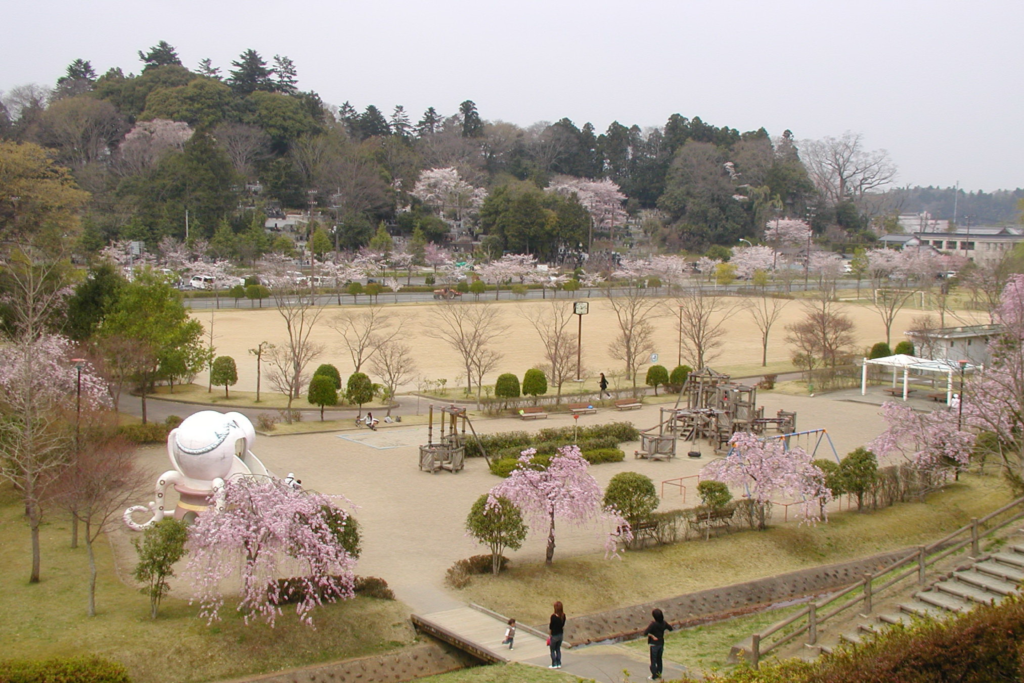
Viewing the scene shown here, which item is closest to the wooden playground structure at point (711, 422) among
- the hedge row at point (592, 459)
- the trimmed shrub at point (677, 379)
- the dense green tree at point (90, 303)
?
the hedge row at point (592, 459)

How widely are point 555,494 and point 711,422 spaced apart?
1227cm

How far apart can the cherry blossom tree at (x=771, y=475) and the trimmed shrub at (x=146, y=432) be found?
609 inches

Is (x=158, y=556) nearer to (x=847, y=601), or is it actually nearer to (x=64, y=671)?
(x=64, y=671)

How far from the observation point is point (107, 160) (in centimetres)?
9000

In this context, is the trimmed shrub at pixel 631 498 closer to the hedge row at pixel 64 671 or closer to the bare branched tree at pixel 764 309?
the hedge row at pixel 64 671

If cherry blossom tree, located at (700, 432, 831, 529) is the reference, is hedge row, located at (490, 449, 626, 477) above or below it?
below

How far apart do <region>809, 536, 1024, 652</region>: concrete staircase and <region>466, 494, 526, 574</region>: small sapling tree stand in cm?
546

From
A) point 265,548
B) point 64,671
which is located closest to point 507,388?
point 265,548

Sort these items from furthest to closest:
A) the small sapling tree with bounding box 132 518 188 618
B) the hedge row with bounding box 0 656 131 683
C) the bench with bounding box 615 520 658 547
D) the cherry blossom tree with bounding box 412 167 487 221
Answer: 1. the cherry blossom tree with bounding box 412 167 487 221
2. the bench with bounding box 615 520 658 547
3. the small sapling tree with bounding box 132 518 188 618
4. the hedge row with bounding box 0 656 131 683

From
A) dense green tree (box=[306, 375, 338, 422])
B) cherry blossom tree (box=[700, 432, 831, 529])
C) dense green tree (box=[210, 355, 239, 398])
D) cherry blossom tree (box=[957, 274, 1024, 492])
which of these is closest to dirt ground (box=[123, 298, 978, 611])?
cherry blossom tree (box=[700, 432, 831, 529])

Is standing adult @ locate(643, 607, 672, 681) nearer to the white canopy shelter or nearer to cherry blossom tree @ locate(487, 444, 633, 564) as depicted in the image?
cherry blossom tree @ locate(487, 444, 633, 564)

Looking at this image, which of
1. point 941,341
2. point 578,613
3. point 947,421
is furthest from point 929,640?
point 941,341

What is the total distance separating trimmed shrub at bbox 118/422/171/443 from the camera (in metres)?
24.1

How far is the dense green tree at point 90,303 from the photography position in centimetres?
2892
